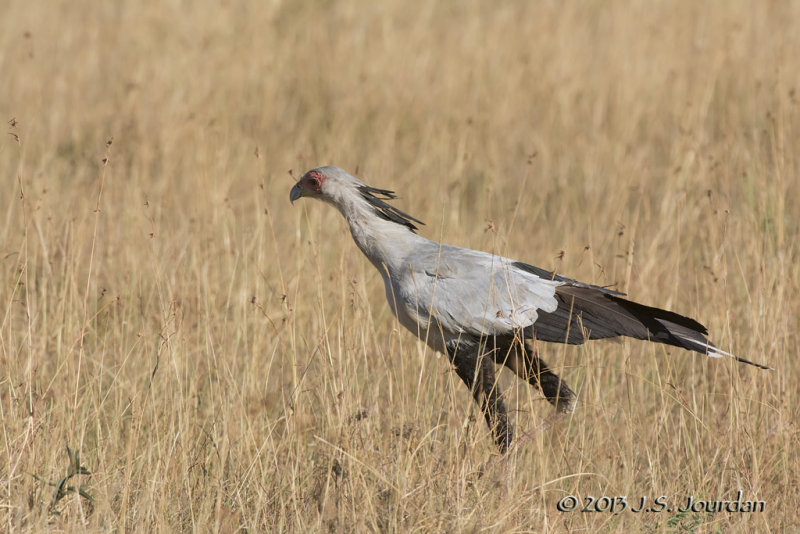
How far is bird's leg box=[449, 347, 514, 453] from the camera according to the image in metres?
3.71

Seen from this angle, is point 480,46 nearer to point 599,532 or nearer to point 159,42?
point 159,42

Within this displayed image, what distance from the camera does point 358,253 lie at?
5.47 metres

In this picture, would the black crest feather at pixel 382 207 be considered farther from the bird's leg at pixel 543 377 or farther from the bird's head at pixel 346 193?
the bird's leg at pixel 543 377

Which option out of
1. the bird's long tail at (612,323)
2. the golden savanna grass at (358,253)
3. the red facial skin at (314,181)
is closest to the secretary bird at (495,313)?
the bird's long tail at (612,323)

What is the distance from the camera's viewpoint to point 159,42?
8.21 m

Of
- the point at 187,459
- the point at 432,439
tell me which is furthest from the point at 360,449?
the point at 187,459

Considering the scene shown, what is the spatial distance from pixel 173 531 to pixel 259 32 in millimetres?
6086

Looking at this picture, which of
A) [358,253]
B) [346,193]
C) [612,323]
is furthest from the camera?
[358,253]

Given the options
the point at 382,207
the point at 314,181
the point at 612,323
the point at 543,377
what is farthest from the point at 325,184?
the point at 612,323

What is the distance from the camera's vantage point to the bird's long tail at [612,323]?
143 inches

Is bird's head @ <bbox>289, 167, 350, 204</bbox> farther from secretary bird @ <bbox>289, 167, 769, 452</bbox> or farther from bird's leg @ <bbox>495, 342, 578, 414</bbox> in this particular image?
bird's leg @ <bbox>495, 342, 578, 414</bbox>

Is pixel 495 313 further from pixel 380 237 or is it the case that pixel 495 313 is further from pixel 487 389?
pixel 380 237

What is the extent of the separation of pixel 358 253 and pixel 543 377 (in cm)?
192

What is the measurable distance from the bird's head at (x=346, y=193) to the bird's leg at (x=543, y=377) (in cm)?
75
